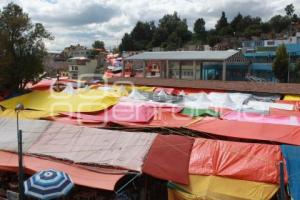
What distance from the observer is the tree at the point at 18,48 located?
22922 millimetres

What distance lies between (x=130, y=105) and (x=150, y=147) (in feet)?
17.9

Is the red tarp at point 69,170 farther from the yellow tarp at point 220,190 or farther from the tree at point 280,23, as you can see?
the tree at point 280,23

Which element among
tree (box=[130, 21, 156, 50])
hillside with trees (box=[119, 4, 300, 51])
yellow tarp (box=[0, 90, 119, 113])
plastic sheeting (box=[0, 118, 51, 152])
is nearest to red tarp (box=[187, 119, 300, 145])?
yellow tarp (box=[0, 90, 119, 113])

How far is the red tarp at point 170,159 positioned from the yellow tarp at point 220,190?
29 centimetres

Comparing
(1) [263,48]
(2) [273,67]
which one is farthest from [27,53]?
(1) [263,48]

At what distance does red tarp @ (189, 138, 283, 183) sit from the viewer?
1097 centimetres

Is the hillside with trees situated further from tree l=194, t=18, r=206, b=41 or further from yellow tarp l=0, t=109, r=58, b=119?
yellow tarp l=0, t=109, r=58, b=119

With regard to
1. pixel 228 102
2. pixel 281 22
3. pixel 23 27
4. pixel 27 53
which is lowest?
pixel 228 102

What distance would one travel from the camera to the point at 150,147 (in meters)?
12.8

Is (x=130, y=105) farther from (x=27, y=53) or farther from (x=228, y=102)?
(x=27, y=53)

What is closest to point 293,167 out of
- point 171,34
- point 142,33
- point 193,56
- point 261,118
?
point 261,118

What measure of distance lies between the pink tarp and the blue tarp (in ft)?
12.3

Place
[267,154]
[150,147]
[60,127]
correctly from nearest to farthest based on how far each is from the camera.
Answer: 1. [267,154]
2. [150,147]
3. [60,127]

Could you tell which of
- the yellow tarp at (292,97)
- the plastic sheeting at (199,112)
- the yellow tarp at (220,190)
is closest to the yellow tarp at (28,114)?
the plastic sheeting at (199,112)
